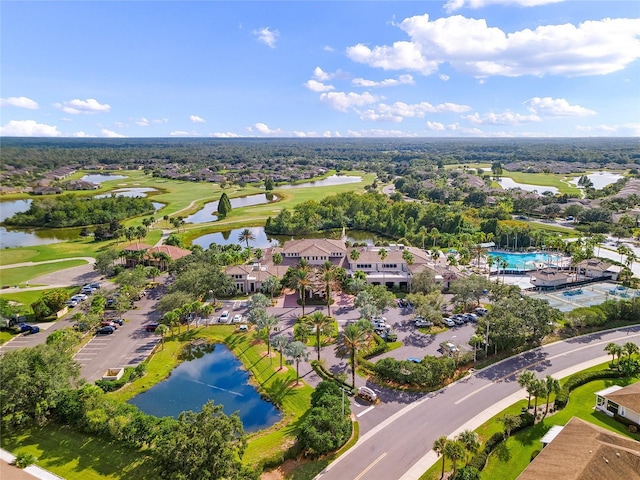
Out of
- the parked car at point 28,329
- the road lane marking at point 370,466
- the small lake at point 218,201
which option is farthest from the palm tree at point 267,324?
the small lake at point 218,201

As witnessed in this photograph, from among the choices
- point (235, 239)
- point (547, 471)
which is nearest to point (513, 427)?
point (547, 471)

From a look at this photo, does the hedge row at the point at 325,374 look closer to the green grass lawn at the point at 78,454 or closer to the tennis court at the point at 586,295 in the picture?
the green grass lawn at the point at 78,454

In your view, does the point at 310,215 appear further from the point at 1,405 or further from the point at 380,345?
the point at 1,405

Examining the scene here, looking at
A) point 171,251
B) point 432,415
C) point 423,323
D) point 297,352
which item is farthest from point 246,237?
point 432,415

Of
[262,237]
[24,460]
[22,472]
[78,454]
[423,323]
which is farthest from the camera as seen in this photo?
[262,237]

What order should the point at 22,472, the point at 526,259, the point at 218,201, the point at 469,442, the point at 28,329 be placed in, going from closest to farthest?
the point at 469,442 → the point at 22,472 → the point at 28,329 → the point at 526,259 → the point at 218,201

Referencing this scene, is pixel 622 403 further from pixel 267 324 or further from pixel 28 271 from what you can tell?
pixel 28 271
